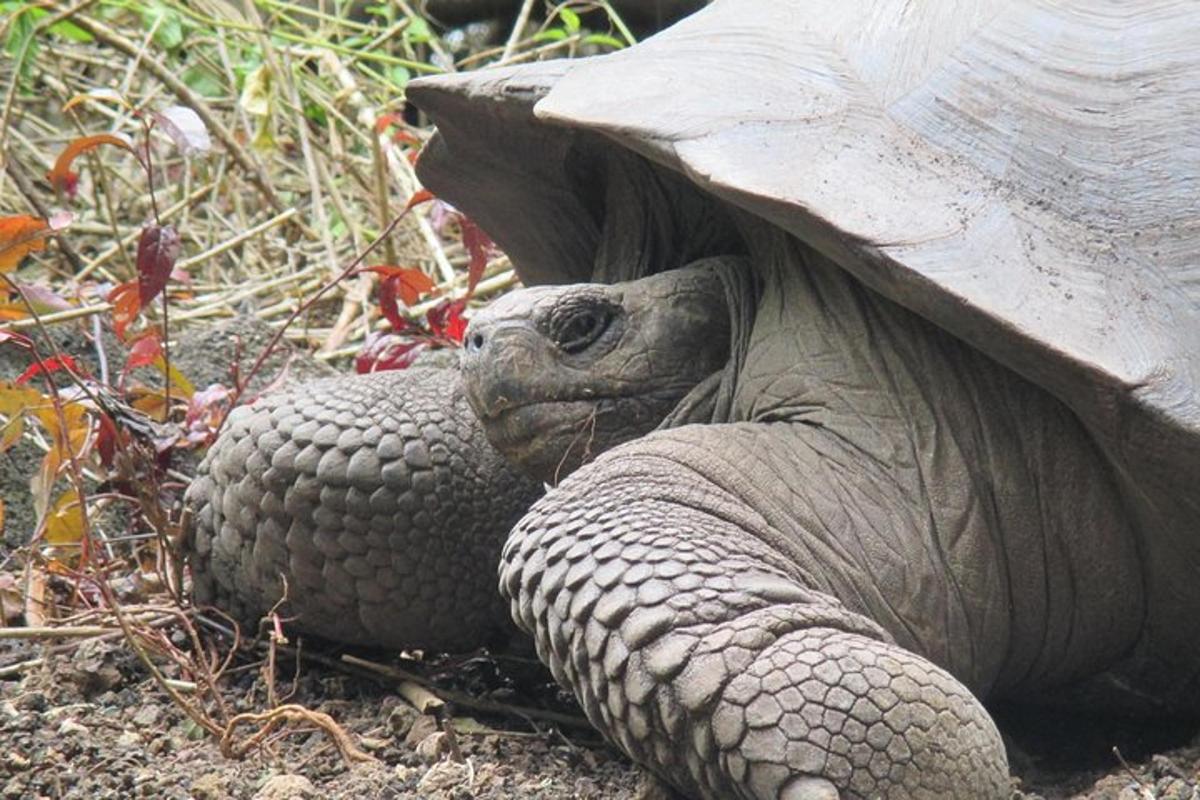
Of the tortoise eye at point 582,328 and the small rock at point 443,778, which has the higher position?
the tortoise eye at point 582,328

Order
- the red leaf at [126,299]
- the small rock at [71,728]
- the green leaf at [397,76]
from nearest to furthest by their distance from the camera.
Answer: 1. the small rock at [71,728]
2. the red leaf at [126,299]
3. the green leaf at [397,76]

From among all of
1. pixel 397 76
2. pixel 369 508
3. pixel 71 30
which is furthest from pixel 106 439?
pixel 397 76

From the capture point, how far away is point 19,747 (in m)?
2.27

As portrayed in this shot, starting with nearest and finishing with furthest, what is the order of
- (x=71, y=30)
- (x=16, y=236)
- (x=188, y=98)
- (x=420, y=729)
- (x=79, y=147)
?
(x=420, y=729) < (x=16, y=236) < (x=79, y=147) < (x=71, y=30) < (x=188, y=98)

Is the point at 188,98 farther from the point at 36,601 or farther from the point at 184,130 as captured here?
the point at 36,601

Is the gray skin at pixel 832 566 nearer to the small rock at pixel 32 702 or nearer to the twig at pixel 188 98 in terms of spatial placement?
the small rock at pixel 32 702

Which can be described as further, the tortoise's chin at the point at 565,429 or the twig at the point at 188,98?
the twig at the point at 188,98

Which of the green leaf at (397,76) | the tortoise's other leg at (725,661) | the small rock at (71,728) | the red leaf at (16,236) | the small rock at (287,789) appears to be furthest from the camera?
the green leaf at (397,76)

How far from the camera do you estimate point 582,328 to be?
8.54 ft

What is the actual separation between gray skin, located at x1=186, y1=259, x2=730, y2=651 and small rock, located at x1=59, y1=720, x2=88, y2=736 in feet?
1.52

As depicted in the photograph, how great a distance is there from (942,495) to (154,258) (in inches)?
62.1

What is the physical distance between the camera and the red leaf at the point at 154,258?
3.16 metres

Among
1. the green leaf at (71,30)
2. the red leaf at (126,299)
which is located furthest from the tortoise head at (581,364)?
the green leaf at (71,30)

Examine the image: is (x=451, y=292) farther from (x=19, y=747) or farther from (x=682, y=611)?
(x=682, y=611)
